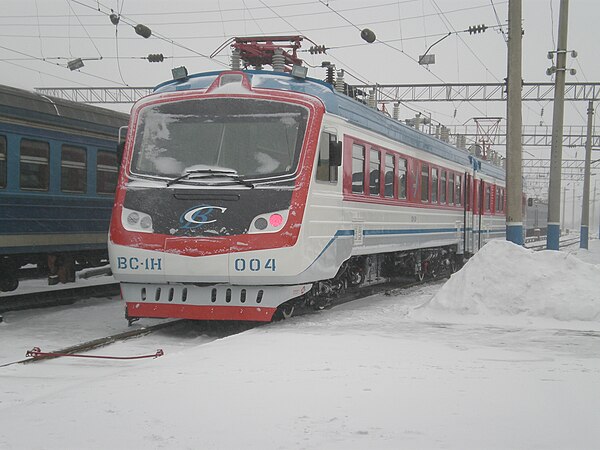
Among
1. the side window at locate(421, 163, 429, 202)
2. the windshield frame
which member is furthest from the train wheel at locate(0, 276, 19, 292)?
the side window at locate(421, 163, 429, 202)

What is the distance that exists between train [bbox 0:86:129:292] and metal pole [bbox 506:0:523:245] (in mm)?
7379

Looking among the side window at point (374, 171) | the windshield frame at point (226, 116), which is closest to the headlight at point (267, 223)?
the windshield frame at point (226, 116)

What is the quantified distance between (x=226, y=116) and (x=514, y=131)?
220 inches

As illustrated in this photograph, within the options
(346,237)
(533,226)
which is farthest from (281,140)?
(533,226)

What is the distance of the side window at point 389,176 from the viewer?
1214 centimetres

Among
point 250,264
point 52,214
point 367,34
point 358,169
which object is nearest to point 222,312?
point 250,264

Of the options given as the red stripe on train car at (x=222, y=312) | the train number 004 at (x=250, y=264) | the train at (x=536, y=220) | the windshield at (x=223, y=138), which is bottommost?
the train at (x=536, y=220)

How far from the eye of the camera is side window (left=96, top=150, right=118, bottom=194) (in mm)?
13578

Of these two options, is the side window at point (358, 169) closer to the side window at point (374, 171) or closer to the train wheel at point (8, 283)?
the side window at point (374, 171)

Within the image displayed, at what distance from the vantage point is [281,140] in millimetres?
8930

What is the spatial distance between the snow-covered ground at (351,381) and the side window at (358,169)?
204 centimetres

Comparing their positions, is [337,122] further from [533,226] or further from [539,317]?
[533,226]

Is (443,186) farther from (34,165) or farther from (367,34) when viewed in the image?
(34,165)

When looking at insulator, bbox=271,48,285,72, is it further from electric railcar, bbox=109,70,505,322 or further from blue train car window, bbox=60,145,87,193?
blue train car window, bbox=60,145,87,193
